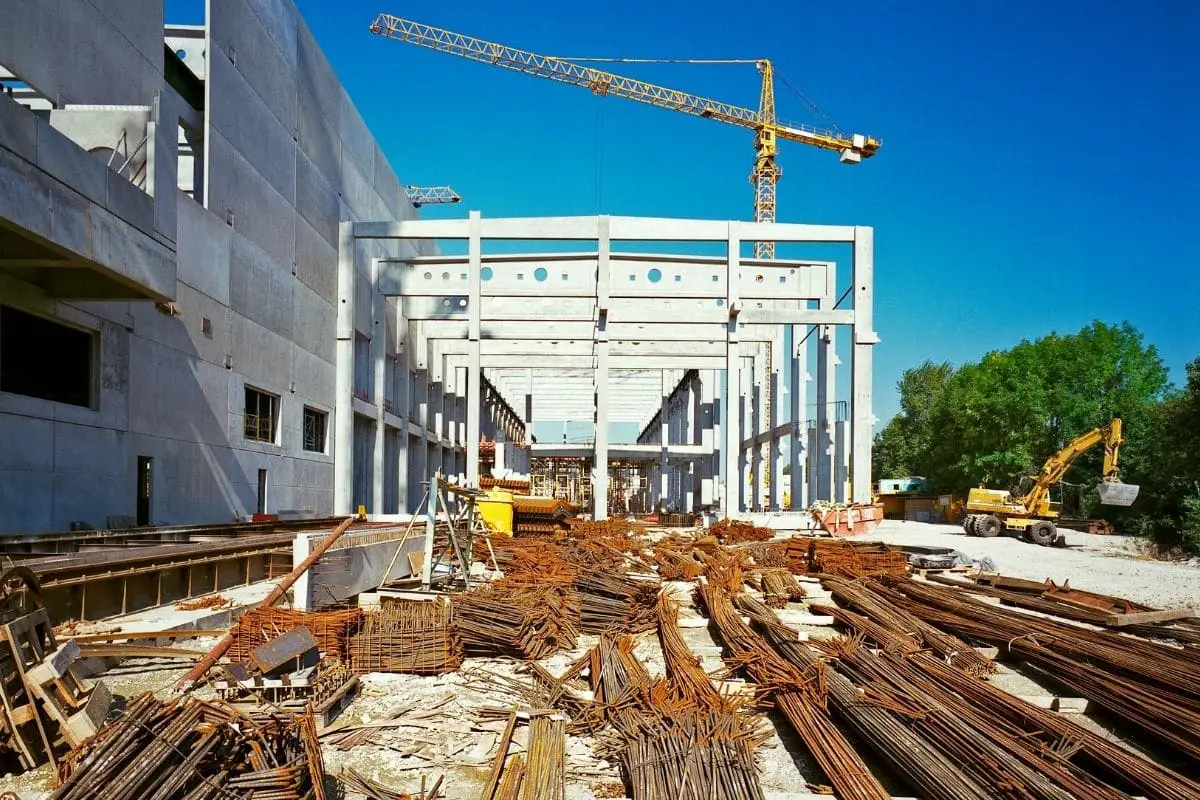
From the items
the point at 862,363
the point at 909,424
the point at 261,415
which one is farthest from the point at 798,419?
the point at 909,424

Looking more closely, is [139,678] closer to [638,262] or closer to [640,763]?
[640,763]

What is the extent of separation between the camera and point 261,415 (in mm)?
21797

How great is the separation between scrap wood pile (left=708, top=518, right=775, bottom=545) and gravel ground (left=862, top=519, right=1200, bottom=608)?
3.32 metres

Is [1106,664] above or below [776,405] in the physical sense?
below

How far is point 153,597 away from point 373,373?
21.3m

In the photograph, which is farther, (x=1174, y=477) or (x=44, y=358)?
(x=1174, y=477)

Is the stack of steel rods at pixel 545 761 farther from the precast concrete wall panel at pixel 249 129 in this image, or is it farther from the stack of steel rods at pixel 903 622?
the precast concrete wall panel at pixel 249 129

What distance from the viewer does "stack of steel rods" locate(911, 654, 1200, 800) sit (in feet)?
16.1

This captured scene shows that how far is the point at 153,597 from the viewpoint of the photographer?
9.89 metres

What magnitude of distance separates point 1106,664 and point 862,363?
2142cm

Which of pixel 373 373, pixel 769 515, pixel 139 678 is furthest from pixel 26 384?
pixel 769 515

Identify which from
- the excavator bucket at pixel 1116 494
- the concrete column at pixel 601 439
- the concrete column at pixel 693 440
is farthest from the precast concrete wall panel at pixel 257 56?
the excavator bucket at pixel 1116 494

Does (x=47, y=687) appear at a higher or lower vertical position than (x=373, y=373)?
lower

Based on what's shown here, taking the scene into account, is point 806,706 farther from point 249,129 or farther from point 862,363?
point 862,363
